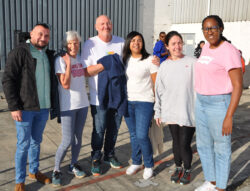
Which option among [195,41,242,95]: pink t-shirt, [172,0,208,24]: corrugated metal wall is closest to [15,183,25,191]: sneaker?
[195,41,242,95]: pink t-shirt

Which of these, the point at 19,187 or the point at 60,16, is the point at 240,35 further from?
the point at 19,187

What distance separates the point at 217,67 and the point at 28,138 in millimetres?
2218

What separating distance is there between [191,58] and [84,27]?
8446 mm

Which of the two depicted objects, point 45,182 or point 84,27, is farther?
point 84,27

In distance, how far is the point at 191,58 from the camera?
3.14 meters

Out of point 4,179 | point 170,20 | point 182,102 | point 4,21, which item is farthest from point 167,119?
point 170,20

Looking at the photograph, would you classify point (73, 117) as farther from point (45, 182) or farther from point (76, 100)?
point (45, 182)

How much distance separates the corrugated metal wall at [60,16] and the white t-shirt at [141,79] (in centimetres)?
731

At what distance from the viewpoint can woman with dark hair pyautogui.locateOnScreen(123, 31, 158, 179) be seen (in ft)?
11.0

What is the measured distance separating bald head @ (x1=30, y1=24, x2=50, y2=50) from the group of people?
0.04 ft

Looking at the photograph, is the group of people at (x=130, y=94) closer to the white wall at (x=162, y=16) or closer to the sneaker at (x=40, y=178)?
the sneaker at (x=40, y=178)

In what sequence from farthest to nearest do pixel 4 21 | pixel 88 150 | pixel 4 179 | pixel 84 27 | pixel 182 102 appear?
pixel 84 27 < pixel 4 21 < pixel 88 150 < pixel 4 179 < pixel 182 102

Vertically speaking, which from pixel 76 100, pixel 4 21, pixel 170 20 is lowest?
→ pixel 76 100

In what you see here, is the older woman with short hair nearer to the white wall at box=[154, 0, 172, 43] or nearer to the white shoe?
the white shoe
